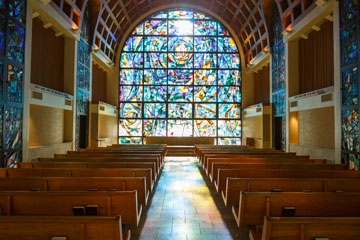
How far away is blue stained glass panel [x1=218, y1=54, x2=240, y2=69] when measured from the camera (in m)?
14.4

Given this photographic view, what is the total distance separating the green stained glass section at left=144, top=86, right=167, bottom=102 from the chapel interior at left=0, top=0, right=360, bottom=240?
0.05 m

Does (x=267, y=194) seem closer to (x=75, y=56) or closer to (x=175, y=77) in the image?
(x=75, y=56)

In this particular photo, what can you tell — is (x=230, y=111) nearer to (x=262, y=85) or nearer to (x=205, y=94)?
(x=205, y=94)

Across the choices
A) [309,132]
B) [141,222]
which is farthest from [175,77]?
[141,222]

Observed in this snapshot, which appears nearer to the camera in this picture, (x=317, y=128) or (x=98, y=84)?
(x=317, y=128)

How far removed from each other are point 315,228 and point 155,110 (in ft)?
41.5

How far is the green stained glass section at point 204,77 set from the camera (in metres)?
14.3

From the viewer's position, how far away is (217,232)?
9.71 ft

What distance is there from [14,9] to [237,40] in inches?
439

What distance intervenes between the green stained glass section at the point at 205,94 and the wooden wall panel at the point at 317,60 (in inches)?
225

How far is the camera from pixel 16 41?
5.80 m

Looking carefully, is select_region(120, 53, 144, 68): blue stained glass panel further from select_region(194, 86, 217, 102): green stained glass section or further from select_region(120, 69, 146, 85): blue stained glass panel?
select_region(194, 86, 217, 102): green stained glass section

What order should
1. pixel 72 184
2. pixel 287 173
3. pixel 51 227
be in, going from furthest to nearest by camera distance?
pixel 287 173 → pixel 72 184 → pixel 51 227

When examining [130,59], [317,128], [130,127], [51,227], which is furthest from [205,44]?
[51,227]
